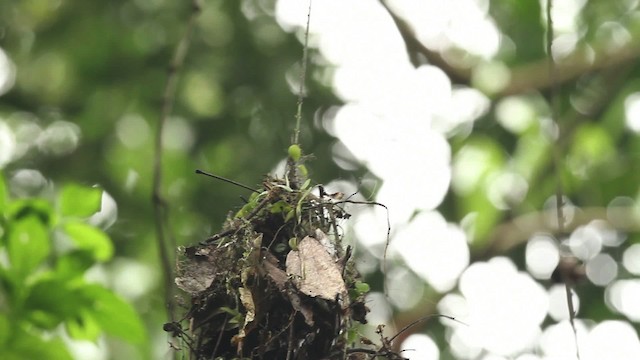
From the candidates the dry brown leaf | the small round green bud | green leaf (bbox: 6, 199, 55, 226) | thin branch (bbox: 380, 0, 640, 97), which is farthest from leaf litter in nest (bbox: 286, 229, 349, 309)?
thin branch (bbox: 380, 0, 640, 97)

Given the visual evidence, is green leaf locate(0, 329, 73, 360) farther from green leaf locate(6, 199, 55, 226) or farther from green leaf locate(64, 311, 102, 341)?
green leaf locate(6, 199, 55, 226)

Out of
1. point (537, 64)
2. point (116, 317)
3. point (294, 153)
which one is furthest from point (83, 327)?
point (537, 64)

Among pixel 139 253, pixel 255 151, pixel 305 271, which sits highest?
pixel 305 271

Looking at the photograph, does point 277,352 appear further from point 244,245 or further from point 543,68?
point 543,68

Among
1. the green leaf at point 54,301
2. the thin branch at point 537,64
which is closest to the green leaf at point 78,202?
the green leaf at point 54,301

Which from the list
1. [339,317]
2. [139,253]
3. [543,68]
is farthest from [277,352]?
[543,68]

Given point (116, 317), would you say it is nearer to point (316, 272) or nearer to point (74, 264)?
point (74, 264)

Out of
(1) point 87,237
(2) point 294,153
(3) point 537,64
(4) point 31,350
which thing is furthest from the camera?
(3) point 537,64
